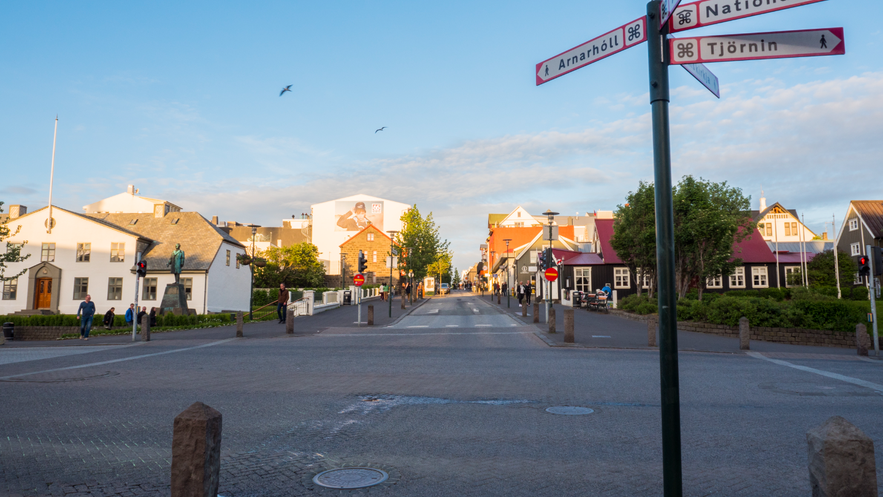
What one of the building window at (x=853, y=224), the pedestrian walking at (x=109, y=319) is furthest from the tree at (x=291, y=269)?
the building window at (x=853, y=224)

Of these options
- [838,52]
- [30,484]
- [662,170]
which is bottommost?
[30,484]

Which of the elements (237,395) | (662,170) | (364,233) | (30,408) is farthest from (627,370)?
(364,233)

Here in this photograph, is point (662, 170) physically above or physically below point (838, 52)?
below

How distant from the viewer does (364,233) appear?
82812 mm

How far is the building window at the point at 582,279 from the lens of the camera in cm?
4747

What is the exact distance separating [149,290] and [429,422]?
4088 cm

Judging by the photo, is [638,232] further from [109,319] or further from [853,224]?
[853,224]

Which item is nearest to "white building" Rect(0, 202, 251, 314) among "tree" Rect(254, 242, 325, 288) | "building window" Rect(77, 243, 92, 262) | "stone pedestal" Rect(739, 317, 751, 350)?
"building window" Rect(77, 243, 92, 262)

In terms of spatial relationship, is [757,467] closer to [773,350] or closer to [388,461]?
[388,461]

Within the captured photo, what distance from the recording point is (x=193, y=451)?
3180 mm

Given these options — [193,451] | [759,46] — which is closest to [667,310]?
[759,46]

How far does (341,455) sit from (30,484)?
2.49 m

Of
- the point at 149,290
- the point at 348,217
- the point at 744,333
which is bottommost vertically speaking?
the point at 744,333

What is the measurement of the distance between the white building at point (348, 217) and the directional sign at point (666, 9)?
334 ft
